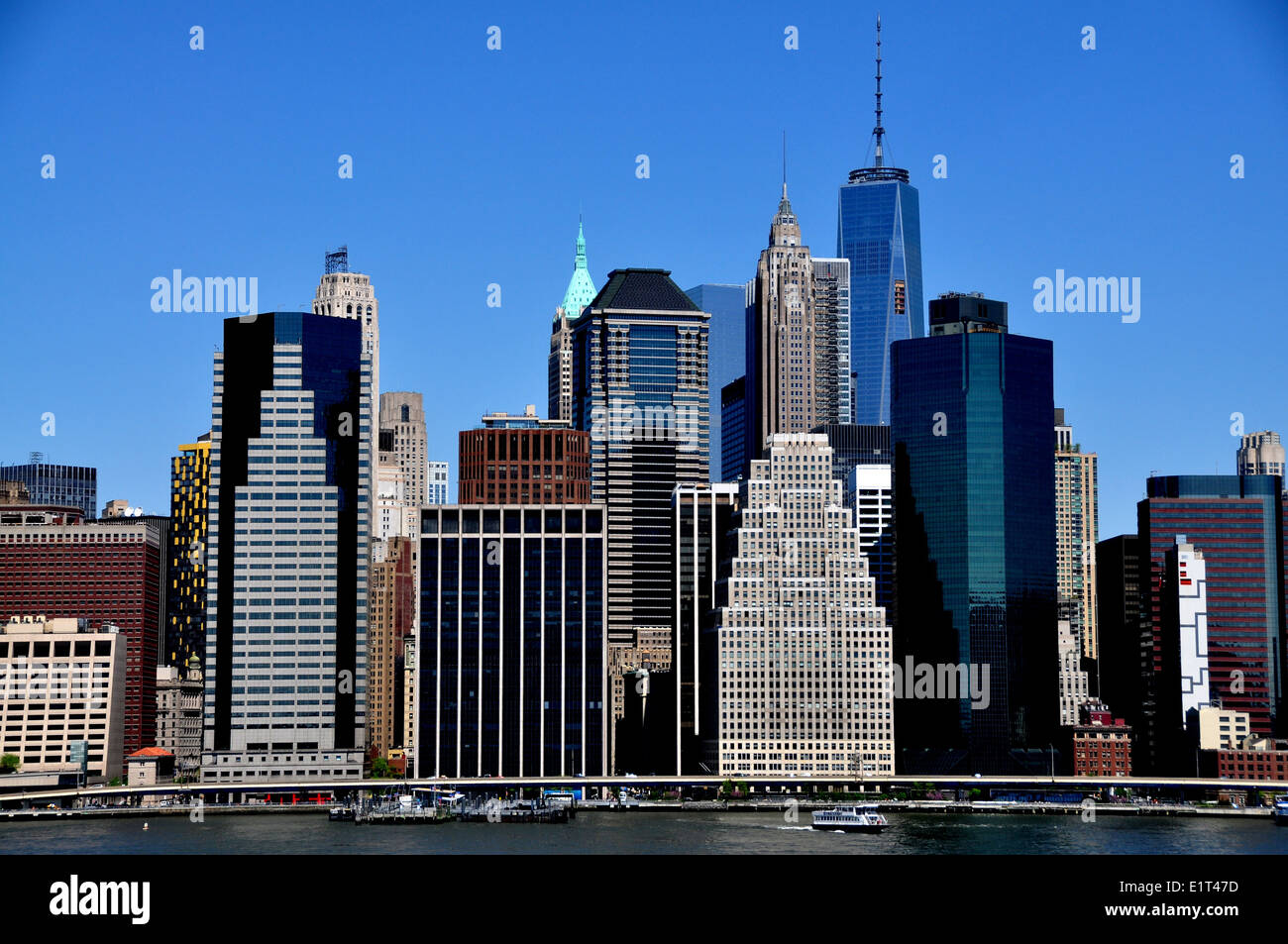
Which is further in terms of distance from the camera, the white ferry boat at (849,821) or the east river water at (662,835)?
the white ferry boat at (849,821)

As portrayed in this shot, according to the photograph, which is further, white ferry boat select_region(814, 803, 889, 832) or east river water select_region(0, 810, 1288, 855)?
white ferry boat select_region(814, 803, 889, 832)

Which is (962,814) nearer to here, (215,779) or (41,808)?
(215,779)

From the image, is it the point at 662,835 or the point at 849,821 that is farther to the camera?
the point at 849,821
